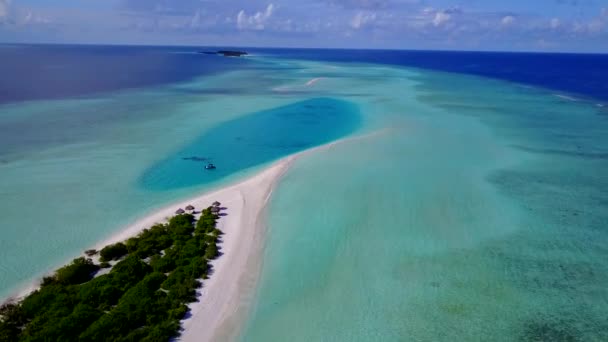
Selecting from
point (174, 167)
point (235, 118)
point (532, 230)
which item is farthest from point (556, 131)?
point (174, 167)

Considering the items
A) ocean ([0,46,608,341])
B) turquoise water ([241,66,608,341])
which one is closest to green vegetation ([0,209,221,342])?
ocean ([0,46,608,341])

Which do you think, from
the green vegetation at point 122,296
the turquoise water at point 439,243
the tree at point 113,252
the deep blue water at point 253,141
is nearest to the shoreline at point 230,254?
the green vegetation at point 122,296

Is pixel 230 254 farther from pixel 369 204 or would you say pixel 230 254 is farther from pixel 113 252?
pixel 369 204

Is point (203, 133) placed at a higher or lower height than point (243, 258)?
higher

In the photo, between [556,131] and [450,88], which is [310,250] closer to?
[556,131]

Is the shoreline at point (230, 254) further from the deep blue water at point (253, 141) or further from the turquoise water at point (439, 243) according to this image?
the deep blue water at point (253, 141)

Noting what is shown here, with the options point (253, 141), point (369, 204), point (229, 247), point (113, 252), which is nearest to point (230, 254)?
point (229, 247)
